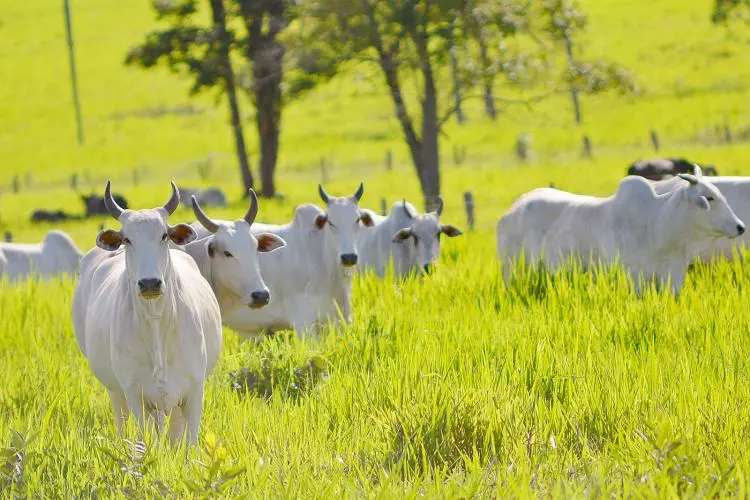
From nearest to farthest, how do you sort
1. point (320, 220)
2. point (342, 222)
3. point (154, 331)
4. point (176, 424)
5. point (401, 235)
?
point (154, 331)
point (176, 424)
point (342, 222)
point (320, 220)
point (401, 235)

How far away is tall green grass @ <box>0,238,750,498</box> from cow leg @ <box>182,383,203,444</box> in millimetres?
71

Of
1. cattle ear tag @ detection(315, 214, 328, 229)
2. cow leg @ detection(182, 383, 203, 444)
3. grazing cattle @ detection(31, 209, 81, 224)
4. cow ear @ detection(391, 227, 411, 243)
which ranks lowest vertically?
grazing cattle @ detection(31, 209, 81, 224)

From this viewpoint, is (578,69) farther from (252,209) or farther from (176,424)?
(176,424)

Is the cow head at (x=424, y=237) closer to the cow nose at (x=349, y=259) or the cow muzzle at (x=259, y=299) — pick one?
the cow nose at (x=349, y=259)

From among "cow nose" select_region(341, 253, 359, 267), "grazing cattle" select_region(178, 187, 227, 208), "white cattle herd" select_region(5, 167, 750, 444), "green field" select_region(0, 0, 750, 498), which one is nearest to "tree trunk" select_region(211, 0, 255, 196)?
"grazing cattle" select_region(178, 187, 227, 208)

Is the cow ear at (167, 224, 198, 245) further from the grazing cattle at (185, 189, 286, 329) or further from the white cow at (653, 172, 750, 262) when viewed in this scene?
the white cow at (653, 172, 750, 262)

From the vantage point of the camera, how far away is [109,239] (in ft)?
17.7

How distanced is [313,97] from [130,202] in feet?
85.7

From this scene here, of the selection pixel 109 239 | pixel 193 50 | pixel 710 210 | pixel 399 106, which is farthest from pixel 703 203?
pixel 193 50

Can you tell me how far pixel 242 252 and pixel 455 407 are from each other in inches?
80.1

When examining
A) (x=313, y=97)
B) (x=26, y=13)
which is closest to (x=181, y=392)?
(x=313, y=97)

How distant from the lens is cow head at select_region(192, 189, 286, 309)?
6.53 meters

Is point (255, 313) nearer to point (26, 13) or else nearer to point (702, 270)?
point (702, 270)

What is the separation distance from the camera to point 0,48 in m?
65.6
